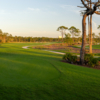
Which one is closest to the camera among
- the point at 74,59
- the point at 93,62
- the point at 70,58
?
the point at 93,62

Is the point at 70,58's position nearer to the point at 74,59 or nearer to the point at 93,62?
the point at 74,59

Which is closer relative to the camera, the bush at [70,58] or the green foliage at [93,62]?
the green foliage at [93,62]

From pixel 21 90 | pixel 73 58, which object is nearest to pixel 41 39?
pixel 73 58

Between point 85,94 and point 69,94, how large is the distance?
22.1 inches

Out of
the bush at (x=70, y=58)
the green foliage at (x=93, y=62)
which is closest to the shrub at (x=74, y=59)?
the bush at (x=70, y=58)

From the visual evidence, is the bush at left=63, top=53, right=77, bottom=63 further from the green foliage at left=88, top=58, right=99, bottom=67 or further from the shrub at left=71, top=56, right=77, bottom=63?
the green foliage at left=88, top=58, right=99, bottom=67

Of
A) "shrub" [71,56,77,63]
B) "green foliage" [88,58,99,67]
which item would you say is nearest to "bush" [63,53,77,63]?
"shrub" [71,56,77,63]

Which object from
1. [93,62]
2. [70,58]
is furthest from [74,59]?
[93,62]

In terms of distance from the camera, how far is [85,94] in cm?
404

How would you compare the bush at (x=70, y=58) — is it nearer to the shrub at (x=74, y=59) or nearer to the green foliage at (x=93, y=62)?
the shrub at (x=74, y=59)

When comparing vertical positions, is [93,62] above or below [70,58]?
below

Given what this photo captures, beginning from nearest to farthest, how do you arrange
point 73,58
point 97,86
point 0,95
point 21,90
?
1. point 0,95
2. point 21,90
3. point 97,86
4. point 73,58

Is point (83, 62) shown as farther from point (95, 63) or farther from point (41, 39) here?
point (41, 39)

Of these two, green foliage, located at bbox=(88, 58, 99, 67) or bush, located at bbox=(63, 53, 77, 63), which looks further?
bush, located at bbox=(63, 53, 77, 63)
